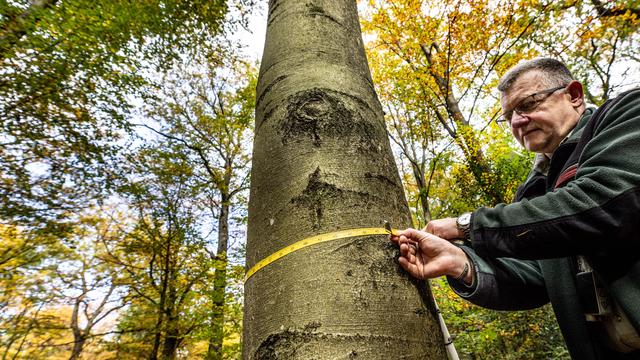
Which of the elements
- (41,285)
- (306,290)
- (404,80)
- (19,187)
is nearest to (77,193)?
(19,187)

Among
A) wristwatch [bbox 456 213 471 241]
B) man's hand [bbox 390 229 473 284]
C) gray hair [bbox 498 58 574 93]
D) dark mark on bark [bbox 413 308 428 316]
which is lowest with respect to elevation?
dark mark on bark [bbox 413 308 428 316]

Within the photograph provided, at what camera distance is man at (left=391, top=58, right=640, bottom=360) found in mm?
804

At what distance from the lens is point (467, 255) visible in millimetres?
1132

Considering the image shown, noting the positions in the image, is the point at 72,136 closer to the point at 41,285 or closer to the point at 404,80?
the point at 41,285

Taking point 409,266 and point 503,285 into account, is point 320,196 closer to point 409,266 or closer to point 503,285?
point 409,266

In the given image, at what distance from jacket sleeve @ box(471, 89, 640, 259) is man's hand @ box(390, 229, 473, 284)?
113mm

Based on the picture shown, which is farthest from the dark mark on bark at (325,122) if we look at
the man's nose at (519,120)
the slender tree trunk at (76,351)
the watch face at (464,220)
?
the slender tree trunk at (76,351)

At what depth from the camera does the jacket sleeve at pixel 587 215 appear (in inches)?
31.0

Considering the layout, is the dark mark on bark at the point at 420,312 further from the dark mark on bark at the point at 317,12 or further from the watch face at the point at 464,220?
the dark mark on bark at the point at 317,12

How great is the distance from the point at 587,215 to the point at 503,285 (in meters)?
0.57

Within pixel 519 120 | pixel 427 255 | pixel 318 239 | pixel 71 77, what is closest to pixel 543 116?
pixel 519 120

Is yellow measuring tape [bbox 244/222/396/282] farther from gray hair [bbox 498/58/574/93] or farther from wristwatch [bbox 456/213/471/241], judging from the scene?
gray hair [bbox 498/58/574/93]

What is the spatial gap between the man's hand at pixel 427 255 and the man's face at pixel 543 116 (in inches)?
34.5

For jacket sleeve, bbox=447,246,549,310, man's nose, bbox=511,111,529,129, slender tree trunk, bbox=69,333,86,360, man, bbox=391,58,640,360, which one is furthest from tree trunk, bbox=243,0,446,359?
slender tree trunk, bbox=69,333,86,360
